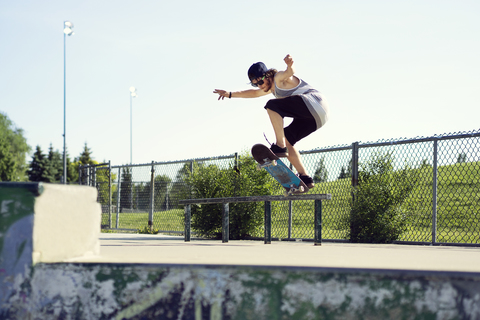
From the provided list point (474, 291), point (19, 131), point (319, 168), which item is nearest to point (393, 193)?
point (319, 168)

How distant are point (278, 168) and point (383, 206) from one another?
9.51ft

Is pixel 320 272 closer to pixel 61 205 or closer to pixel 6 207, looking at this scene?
pixel 61 205

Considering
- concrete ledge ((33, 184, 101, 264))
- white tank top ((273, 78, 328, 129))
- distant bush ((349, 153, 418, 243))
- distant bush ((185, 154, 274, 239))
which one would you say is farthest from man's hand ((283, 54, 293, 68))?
distant bush ((185, 154, 274, 239))

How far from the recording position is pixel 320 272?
5.28 ft

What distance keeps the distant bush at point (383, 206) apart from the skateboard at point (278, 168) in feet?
8.16

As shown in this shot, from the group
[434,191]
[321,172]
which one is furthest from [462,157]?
[321,172]

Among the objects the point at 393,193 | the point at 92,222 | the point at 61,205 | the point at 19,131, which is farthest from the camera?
the point at 19,131

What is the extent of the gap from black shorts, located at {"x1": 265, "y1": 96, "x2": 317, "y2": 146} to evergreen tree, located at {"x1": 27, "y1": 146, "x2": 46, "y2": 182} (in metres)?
66.9

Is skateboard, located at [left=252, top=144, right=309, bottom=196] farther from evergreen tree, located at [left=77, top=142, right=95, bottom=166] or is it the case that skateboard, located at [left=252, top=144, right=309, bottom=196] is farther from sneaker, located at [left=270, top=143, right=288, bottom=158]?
evergreen tree, located at [left=77, top=142, right=95, bottom=166]

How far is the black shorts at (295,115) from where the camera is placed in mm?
4418

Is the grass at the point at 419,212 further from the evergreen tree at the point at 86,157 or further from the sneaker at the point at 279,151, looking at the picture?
the evergreen tree at the point at 86,157

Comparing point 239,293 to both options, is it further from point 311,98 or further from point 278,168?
point 278,168

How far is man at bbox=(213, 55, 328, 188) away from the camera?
440 cm

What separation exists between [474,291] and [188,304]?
1092mm
